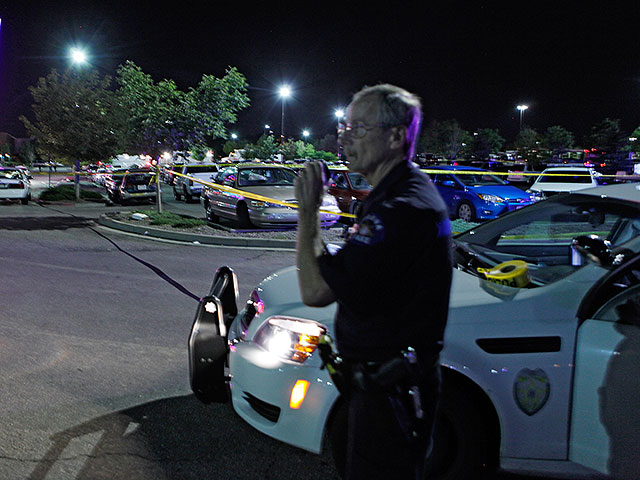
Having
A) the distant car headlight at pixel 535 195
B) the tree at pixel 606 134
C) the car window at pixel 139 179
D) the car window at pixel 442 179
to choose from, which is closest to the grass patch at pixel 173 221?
the car window at pixel 442 179

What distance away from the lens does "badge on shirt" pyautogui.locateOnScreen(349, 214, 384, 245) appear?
177 cm

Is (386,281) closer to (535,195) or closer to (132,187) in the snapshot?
(535,195)

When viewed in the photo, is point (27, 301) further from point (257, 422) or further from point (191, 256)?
point (257, 422)

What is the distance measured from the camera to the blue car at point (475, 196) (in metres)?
15.8

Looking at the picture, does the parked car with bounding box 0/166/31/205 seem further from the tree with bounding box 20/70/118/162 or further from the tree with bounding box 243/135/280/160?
the tree with bounding box 243/135/280/160

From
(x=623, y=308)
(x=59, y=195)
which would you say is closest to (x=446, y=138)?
(x=59, y=195)

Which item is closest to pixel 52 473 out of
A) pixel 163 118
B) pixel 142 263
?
pixel 142 263

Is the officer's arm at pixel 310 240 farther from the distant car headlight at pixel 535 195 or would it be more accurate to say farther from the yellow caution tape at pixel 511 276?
the distant car headlight at pixel 535 195

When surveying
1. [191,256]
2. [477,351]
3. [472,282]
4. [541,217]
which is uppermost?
[541,217]

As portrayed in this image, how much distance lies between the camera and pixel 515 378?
2783 mm

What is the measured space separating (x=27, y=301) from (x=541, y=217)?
18.5 ft

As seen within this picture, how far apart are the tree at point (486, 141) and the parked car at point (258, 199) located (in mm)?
76467

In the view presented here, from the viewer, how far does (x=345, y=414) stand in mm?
2920

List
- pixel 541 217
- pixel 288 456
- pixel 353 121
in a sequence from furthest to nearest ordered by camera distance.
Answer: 1. pixel 541 217
2. pixel 288 456
3. pixel 353 121
